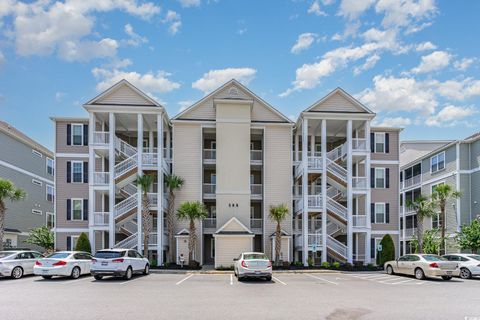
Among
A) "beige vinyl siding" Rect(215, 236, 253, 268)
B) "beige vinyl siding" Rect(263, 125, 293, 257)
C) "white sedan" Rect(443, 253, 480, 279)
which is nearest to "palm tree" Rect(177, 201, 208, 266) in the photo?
"beige vinyl siding" Rect(215, 236, 253, 268)

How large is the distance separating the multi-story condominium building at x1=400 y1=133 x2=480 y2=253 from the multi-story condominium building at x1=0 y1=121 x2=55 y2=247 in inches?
1372

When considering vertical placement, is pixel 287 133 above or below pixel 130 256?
above

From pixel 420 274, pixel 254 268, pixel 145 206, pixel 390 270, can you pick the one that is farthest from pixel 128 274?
pixel 390 270

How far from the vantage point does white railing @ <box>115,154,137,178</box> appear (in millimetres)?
31923

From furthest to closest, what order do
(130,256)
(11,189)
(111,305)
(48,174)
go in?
(48,174) → (11,189) → (130,256) → (111,305)

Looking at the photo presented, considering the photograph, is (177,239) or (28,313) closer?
(28,313)

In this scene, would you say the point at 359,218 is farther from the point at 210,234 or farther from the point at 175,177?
the point at 175,177

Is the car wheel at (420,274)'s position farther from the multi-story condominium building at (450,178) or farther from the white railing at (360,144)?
Result: the multi-story condominium building at (450,178)

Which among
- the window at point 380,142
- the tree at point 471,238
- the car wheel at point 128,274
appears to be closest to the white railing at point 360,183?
the window at point 380,142

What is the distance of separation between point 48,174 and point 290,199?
1081 inches

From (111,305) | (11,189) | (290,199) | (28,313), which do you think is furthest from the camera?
(290,199)

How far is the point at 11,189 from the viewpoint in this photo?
1159 inches

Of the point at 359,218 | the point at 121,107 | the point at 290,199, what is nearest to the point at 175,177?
the point at 121,107

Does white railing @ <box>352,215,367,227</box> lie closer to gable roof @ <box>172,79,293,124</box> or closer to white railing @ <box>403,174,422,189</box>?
gable roof @ <box>172,79,293,124</box>
